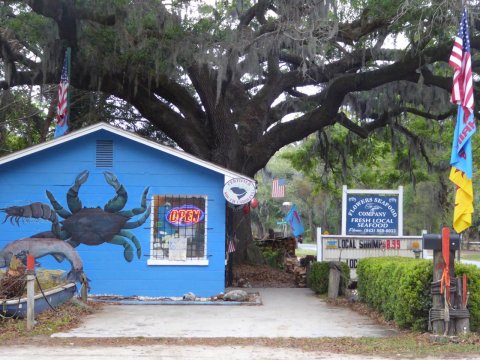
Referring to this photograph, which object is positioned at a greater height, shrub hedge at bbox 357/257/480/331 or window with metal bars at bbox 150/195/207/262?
window with metal bars at bbox 150/195/207/262

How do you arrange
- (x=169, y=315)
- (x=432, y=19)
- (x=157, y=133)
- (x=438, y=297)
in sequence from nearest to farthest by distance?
(x=438, y=297) → (x=169, y=315) → (x=432, y=19) → (x=157, y=133)

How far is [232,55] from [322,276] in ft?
19.8

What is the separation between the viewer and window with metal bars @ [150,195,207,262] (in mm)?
14383

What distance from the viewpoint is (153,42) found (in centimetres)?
1620

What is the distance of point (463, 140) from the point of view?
10.3m

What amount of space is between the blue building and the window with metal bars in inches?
0.9

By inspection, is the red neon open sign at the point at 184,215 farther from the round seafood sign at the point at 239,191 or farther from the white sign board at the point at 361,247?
the white sign board at the point at 361,247

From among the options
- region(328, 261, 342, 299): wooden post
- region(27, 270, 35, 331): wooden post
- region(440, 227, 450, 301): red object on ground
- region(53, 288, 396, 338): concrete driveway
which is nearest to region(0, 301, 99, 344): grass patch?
region(27, 270, 35, 331): wooden post

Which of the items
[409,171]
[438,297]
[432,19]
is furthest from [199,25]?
[409,171]

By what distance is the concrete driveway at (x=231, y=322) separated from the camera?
33.2ft

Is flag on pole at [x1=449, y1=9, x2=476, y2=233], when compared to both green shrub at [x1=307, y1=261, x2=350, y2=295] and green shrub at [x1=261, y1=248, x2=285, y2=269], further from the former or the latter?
green shrub at [x1=261, y1=248, x2=285, y2=269]

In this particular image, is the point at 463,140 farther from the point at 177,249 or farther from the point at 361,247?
the point at 177,249

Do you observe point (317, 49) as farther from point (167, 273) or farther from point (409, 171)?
point (409, 171)

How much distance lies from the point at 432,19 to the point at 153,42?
22.7 feet
